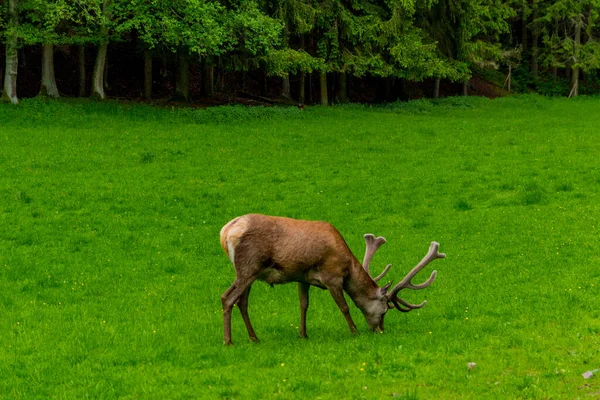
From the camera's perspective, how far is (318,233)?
1177 centimetres

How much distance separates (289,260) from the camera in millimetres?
11500

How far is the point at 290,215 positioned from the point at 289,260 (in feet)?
33.8

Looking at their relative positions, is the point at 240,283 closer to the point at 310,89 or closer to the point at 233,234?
the point at 233,234

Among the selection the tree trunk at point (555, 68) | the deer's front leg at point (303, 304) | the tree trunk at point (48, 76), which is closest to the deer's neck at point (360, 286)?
the deer's front leg at point (303, 304)

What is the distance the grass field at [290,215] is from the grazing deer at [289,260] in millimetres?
724

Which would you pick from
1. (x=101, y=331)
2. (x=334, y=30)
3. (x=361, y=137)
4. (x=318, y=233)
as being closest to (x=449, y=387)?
(x=318, y=233)

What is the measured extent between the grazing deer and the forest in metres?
23.5

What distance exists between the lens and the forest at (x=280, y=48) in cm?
3438

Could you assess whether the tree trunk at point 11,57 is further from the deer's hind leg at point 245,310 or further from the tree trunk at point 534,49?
the tree trunk at point 534,49

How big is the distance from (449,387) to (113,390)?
169 inches

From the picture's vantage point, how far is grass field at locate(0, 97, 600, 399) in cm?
1060

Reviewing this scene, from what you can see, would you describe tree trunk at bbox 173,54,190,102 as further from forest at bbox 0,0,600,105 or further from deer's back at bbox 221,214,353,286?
deer's back at bbox 221,214,353,286

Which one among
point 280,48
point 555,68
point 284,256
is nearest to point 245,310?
point 284,256

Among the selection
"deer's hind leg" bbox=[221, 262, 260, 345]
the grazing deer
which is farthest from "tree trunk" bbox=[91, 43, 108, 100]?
"deer's hind leg" bbox=[221, 262, 260, 345]
